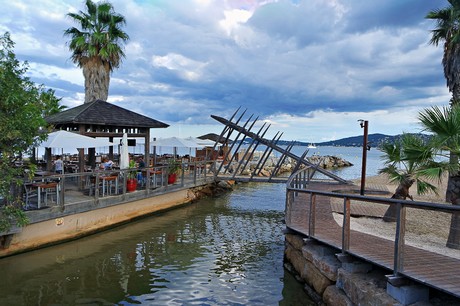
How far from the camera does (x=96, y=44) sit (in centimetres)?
2316

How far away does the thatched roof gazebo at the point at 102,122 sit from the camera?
51.1 ft

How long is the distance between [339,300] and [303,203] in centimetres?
614

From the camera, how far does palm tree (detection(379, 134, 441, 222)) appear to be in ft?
26.9

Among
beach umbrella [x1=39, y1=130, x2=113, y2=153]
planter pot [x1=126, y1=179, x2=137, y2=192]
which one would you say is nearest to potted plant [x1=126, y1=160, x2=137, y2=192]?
planter pot [x1=126, y1=179, x2=137, y2=192]

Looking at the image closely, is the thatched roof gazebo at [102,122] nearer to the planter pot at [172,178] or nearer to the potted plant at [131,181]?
the planter pot at [172,178]

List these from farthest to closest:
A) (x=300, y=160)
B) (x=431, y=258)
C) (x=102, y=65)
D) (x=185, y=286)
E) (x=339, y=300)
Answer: (x=102, y=65) < (x=300, y=160) < (x=185, y=286) < (x=339, y=300) < (x=431, y=258)

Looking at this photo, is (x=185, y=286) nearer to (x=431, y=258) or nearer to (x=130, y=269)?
(x=130, y=269)

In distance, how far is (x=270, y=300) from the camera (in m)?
8.00

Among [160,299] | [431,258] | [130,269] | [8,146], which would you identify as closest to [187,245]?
[130,269]

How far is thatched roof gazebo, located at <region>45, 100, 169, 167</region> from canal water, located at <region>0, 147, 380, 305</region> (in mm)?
4835

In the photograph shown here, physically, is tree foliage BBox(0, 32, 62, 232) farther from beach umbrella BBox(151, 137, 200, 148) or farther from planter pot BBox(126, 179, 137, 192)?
beach umbrella BBox(151, 137, 200, 148)

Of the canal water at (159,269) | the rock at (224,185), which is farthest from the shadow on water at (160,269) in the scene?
the rock at (224,185)

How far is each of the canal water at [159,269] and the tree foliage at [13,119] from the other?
5.65 ft

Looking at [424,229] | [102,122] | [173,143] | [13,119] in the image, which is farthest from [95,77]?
[424,229]
